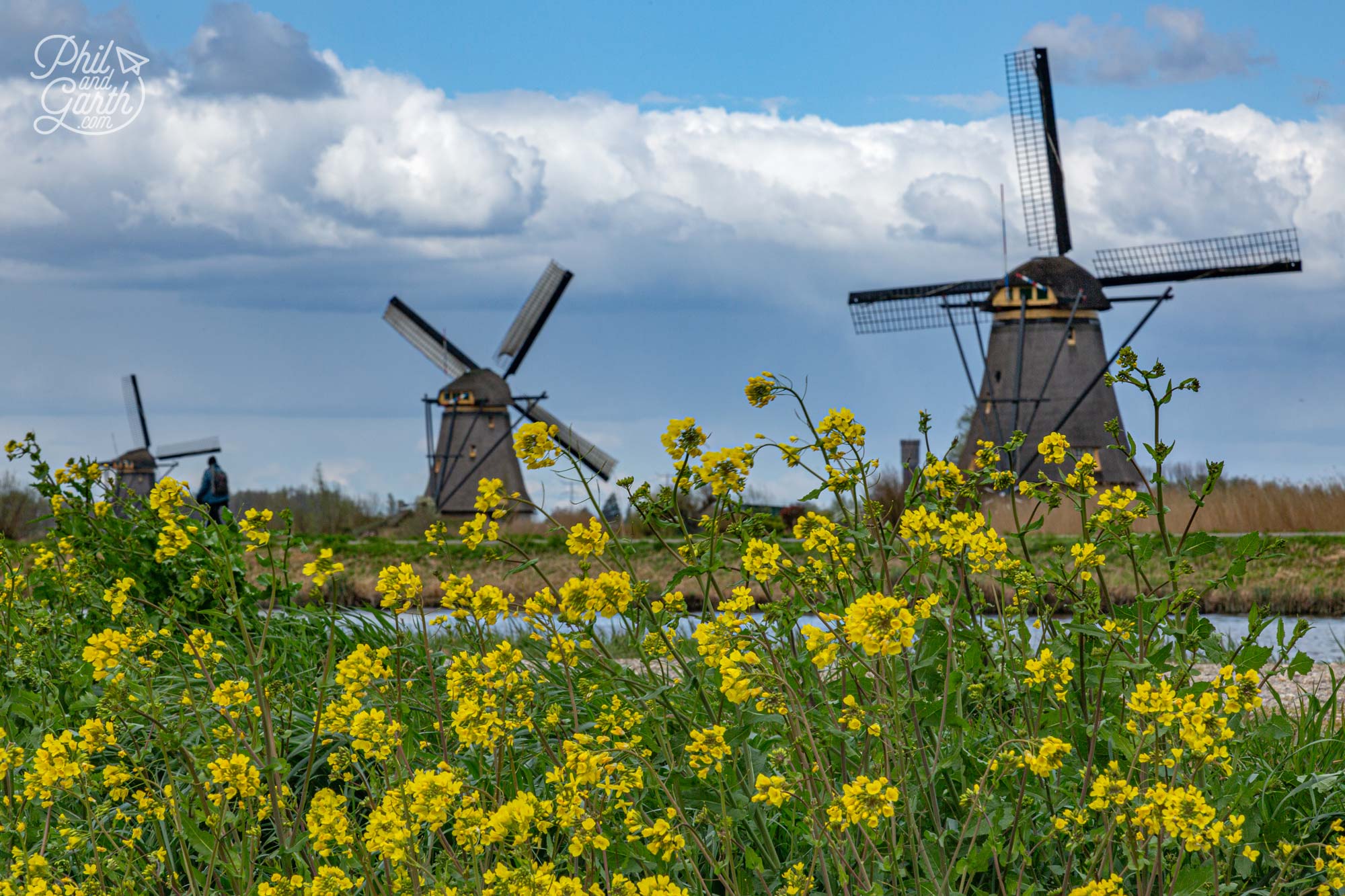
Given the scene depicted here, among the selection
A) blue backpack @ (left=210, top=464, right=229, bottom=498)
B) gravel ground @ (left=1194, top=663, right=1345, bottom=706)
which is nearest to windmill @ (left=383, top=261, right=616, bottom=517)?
blue backpack @ (left=210, top=464, right=229, bottom=498)

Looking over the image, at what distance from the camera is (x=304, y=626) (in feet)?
20.0

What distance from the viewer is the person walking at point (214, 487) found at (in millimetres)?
25203

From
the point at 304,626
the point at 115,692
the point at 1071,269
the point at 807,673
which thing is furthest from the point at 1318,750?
the point at 1071,269

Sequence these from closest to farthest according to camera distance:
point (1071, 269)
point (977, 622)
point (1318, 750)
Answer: point (977, 622) < point (1318, 750) < point (1071, 269)

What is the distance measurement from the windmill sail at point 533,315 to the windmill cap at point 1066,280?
37.9 ft

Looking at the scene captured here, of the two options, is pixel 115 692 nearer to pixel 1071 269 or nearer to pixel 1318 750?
pixel 1318 750

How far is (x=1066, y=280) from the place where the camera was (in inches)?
1046

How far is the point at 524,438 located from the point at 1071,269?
25613 mm

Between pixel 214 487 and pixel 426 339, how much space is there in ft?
29.5

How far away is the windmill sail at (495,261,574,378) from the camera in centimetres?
3212

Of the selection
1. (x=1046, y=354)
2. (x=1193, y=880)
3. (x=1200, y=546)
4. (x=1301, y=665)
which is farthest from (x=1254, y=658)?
(x=1046, y=354)

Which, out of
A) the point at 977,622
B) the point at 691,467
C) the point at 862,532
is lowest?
the point at 977,622

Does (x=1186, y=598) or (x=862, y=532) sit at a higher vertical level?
(x=862, y=532)

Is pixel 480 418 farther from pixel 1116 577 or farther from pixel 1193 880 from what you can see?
pixel 1193 880
